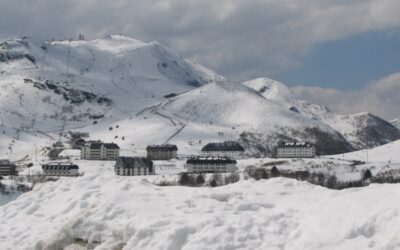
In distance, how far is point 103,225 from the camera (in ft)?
62.5

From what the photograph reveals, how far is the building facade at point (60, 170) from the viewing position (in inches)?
5886

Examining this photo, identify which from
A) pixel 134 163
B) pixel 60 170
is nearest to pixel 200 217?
pixel 134 163

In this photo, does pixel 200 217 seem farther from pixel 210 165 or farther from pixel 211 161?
pixel 211 161

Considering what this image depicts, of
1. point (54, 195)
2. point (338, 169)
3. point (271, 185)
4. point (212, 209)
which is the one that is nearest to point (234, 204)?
point (212, 209)

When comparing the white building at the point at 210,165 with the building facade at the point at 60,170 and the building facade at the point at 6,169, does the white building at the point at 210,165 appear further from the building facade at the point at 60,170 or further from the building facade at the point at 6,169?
the building facade at the point at 6,169

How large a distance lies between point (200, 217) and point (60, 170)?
136 m

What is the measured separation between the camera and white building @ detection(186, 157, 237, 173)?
15862 cm

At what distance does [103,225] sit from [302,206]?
520 cm

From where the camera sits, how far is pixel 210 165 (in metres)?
163

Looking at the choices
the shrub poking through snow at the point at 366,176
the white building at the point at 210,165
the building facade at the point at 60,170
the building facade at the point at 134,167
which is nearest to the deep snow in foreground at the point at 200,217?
the shrub poking through snow at the point at 366,176

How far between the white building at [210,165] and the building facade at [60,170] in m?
25.0

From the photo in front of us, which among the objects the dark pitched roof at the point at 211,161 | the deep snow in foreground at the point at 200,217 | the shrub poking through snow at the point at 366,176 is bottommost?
the deep snow in foreground at the point at 200,217

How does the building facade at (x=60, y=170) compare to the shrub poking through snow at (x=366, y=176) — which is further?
the building facade at (x=60, y=170)

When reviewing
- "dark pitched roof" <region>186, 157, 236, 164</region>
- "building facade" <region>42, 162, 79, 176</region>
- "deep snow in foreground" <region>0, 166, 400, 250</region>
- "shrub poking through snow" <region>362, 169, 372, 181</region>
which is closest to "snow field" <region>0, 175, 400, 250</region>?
"deep snow in foreground" <region>0, 166, 400, 250</region>
